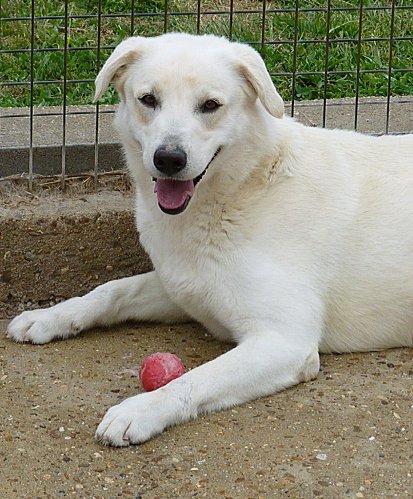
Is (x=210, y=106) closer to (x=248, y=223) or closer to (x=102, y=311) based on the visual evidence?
(x=248, y=223)

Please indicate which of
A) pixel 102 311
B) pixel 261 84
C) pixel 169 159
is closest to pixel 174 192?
pixel 169 159

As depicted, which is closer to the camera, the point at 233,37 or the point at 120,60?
the point at 120,60

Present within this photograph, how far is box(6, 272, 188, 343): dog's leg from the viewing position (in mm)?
4727

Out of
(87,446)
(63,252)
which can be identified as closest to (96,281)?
(63,252)

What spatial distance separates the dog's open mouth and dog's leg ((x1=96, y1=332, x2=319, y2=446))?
1.84 ft

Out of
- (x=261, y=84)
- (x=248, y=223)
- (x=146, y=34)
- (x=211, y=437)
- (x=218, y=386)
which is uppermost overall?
(x=261, y=84)

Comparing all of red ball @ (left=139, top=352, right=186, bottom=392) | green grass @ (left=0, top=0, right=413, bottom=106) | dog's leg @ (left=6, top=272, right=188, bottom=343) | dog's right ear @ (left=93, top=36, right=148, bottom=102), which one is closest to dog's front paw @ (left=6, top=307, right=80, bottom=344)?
dog's leg @ (left=6, top=272, right=188, bottom=343)

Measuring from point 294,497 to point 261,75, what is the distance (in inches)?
62.1

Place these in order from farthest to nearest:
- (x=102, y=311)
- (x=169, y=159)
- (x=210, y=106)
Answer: (x=102, y=311), (x=210, y=106), (x=169, y=159)

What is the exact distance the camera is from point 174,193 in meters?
4.25

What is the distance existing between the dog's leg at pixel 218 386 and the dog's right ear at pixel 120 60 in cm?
113

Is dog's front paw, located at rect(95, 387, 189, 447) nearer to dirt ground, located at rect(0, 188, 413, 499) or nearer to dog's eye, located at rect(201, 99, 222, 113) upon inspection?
dirt ground, located at rect(0, 188, 413, 499)

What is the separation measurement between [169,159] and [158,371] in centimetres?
79

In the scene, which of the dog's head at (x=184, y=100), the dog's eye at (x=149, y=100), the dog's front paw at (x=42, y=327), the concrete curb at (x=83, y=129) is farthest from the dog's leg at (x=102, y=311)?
the dog's eye at (x=149, y=100)
